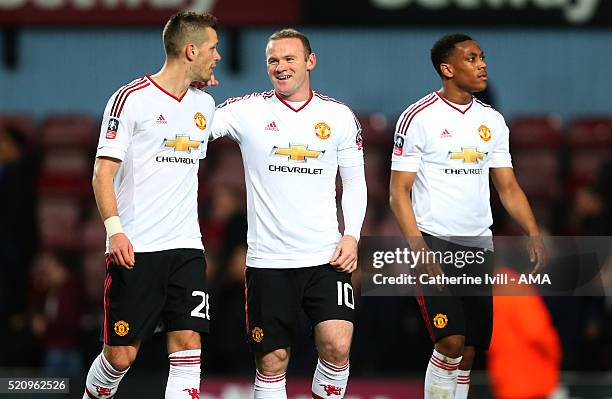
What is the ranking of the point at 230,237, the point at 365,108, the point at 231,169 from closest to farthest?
the point at 230,237 < the point at 231,169 < the point at 365,108

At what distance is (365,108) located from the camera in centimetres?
1263

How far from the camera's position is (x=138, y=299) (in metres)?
6.74

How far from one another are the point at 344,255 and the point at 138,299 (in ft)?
3.60

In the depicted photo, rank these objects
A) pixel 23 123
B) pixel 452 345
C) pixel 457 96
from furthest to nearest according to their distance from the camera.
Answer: pixel 23 123 → pixel 457 96 → pixel 452 345

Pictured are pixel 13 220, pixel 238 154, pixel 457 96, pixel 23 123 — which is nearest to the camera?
pixel 457 96

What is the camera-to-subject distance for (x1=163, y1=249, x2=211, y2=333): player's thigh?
6703mm

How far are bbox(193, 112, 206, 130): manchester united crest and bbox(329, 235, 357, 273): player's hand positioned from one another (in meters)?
0.95

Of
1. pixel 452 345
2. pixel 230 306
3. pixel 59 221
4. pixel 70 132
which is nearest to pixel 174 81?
pixel 452 345

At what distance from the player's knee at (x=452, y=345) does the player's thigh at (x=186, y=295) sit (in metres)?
1.40

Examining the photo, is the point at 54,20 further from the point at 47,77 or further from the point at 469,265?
the point at 469,265

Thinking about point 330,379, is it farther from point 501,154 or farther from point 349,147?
point 501,154

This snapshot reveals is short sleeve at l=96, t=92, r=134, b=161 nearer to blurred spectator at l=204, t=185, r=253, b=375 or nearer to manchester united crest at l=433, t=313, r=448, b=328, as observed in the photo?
manchester united crest at l=433, t=313, r=448, b=328

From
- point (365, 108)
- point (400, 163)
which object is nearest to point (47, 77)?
point (365, 108)

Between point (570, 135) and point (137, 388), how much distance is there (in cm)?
524
